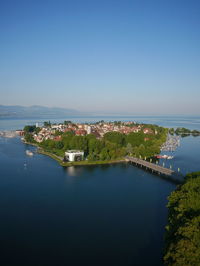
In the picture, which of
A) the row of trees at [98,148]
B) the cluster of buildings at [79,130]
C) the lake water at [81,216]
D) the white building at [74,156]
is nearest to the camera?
the lake water at [81,216]

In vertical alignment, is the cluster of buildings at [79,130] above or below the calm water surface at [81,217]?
above

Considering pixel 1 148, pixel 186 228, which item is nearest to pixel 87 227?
pixel 186 228

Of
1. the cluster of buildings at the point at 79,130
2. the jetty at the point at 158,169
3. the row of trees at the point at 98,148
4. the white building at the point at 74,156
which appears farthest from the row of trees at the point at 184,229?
the cluster of buildings at the point at 79,130

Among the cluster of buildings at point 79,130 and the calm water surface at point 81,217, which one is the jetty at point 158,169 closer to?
the calm water surface at point 81,217

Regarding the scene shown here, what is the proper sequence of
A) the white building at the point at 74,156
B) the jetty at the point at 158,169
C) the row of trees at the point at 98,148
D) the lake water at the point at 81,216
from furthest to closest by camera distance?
the row of trees at the point at 98,148 < the white building at the point at 74,156 < the jetty at the point at 158,169 < the lake water at the point at 81,216

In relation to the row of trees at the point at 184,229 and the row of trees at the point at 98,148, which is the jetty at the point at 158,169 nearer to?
the row of trees at the point at 98,148

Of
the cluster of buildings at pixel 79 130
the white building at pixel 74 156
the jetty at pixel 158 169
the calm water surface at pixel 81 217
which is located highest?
the cluster of buildings at pixel 79 130

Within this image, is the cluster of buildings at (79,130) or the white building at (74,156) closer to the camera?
the white building at (74,156)

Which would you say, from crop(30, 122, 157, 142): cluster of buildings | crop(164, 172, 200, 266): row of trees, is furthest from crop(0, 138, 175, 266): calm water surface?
crop(30, 122, 157, 142): cluster of buildings
